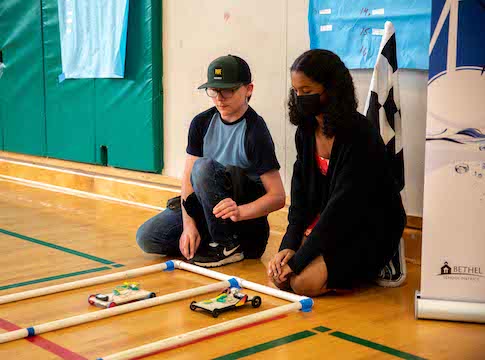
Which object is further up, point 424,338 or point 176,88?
point 176,88

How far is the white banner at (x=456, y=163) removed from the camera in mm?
2518

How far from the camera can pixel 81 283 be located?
295 cm

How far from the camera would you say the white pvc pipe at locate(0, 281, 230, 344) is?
2348 mm

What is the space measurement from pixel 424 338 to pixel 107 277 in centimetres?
130

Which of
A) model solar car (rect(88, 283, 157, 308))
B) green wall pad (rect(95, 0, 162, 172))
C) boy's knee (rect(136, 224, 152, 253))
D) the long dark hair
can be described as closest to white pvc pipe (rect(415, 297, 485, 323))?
the long dark hair

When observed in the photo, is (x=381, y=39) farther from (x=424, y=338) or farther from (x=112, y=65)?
(x=112, y=65)

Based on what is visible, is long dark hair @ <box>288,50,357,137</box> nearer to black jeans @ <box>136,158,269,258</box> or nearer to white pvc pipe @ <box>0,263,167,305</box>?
black jeans @ <box>136,158,269,258</box>

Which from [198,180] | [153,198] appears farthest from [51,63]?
[198,180]

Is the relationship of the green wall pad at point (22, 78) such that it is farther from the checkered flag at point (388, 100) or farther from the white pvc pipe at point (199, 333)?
the white pvc pipe at point (199, 333)

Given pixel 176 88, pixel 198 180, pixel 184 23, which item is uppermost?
pixel 184 23

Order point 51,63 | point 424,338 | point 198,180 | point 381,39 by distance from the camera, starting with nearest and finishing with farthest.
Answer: point 424,338 → point 198,180 → point 381,39 → point 51,63

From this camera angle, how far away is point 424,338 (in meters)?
2.39

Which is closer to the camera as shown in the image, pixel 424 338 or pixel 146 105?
pixel 424 338

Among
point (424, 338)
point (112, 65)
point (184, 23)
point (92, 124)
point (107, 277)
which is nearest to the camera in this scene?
point (424, 338)
